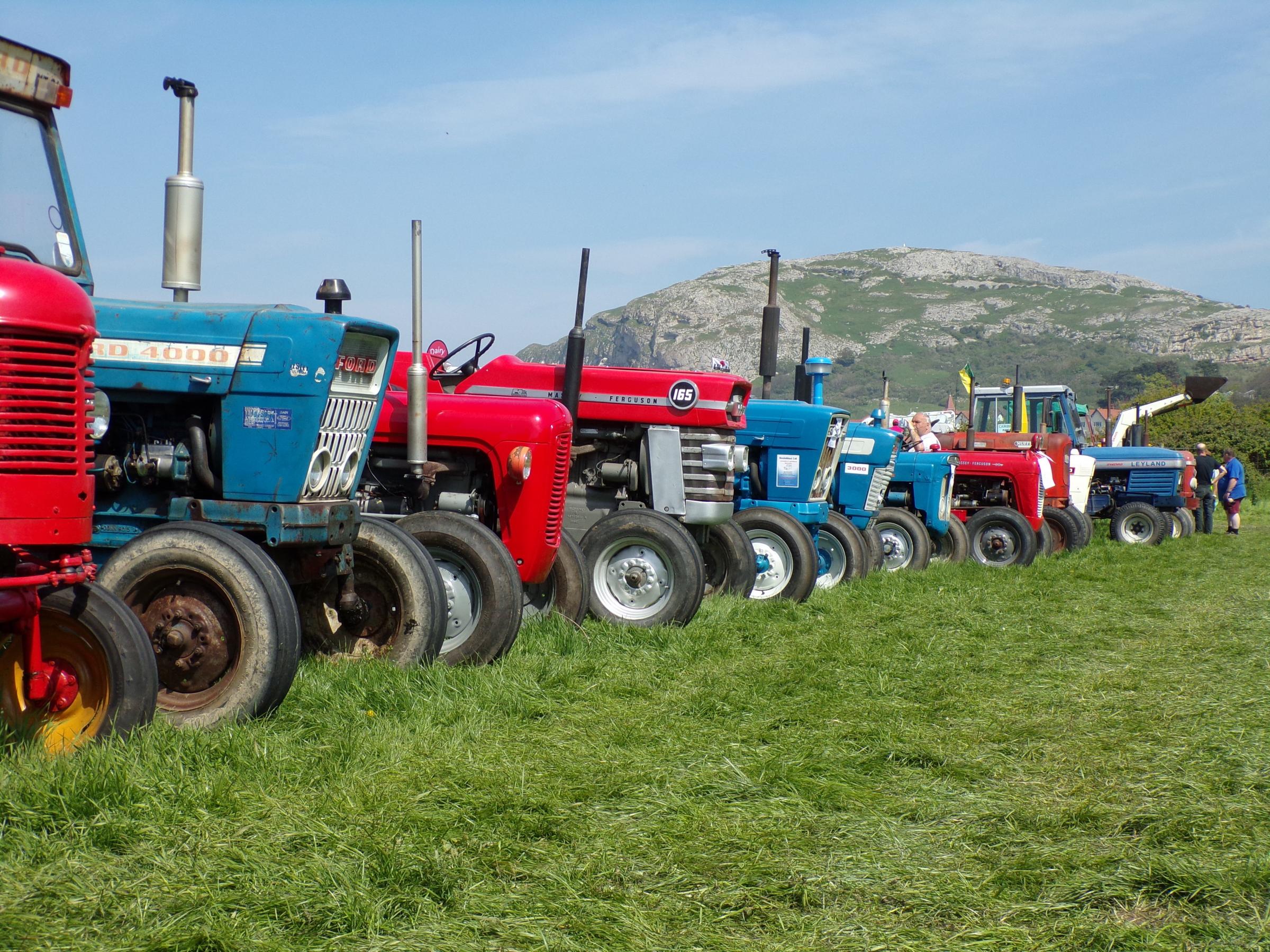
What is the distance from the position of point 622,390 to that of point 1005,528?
7418 millimetres

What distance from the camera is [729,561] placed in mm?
8375

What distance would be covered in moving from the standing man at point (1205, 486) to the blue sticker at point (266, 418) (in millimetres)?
18564

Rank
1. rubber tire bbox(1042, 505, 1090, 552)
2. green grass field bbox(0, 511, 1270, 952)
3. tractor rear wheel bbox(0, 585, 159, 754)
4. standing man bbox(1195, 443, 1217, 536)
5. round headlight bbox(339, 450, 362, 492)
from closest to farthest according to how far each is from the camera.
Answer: green grass field bbox(0, 511, 1270, 952) < tractor rear wheel bbox(0, 585, 159, 754) < round headlight bbox(339, 450, 362, 492) < rubber tire bbox(1042, 505, 1090, 552) < standing man bbox(1195, 443, 1217, 536)

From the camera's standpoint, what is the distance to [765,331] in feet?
31.6

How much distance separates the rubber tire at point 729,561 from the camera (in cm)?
834

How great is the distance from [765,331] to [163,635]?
630cm

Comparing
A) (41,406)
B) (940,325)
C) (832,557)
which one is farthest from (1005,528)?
(940,325)

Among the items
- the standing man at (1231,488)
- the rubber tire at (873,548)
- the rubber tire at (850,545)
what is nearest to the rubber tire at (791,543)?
the rubber tire at (850,545)

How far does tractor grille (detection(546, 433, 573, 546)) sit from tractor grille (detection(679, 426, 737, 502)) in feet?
5.34

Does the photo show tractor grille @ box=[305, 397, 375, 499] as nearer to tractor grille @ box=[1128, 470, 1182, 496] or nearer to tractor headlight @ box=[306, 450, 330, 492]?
tractor headlight @ box=[306, 450, 330, 492]

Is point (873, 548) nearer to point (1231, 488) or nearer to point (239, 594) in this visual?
point (239, 594)

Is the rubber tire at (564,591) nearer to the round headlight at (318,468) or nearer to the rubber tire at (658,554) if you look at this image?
the rubber tire at (658,554)

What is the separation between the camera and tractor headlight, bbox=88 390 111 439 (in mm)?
3887

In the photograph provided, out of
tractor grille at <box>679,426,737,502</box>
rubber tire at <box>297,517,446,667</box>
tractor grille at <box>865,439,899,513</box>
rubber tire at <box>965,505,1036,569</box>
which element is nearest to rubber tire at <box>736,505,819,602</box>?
tractor grille at <box>679,426,737,502</box>
